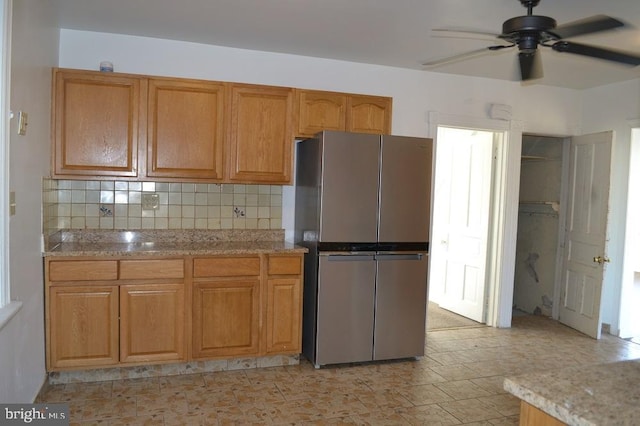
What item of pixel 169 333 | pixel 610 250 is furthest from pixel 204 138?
pixel 610 250

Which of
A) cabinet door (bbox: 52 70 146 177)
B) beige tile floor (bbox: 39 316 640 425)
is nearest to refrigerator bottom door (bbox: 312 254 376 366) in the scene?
beige tile floor (bbox: 39 316 640 425)

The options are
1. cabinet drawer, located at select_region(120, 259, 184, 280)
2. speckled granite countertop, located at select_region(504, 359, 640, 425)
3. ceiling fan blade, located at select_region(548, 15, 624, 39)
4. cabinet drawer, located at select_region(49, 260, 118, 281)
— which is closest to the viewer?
speckled granite countertop, located at select_region(504, 359, 640, 425)

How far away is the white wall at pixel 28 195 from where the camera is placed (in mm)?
2250

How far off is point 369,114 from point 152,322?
236 centimetres

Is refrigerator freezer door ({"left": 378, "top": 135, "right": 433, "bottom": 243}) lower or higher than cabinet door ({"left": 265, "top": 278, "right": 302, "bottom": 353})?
higher

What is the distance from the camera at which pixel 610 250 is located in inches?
181

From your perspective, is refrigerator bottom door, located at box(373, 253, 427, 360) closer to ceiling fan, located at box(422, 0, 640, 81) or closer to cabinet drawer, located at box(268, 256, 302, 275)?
cabinet drawer, located at box(268, 256, 302, 275)

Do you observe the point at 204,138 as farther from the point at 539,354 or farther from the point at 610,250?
the point at 610,250

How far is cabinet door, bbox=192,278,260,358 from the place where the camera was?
3.27 m

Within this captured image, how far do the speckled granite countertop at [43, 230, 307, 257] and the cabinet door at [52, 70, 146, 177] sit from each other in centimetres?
52

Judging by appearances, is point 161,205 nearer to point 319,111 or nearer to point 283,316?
point 283,316

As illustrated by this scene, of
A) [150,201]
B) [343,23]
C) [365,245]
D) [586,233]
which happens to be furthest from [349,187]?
[586,233]

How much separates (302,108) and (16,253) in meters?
2.23

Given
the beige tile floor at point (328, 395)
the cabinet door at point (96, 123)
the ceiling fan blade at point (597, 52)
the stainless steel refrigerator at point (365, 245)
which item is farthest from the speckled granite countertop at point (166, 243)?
the ceiling fan blade at point (597, 52)
